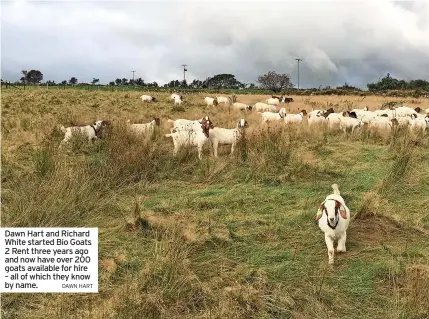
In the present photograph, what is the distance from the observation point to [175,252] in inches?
232

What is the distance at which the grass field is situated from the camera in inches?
208

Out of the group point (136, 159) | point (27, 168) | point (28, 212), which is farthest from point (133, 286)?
point (27, 168)

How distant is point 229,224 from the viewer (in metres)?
7.63

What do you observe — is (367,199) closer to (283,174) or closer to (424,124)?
(283,174)

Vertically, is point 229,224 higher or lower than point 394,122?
lower

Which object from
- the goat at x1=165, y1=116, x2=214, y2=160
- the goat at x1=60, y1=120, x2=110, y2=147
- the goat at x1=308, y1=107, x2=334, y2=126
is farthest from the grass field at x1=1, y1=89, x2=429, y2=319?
the goat at x1=308, y1=107, x2=334, y2=126

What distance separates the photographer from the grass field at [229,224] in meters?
5.29

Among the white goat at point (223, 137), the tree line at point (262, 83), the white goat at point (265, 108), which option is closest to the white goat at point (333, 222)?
the white goat at point (223, 137)

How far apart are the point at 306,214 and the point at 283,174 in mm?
2760
